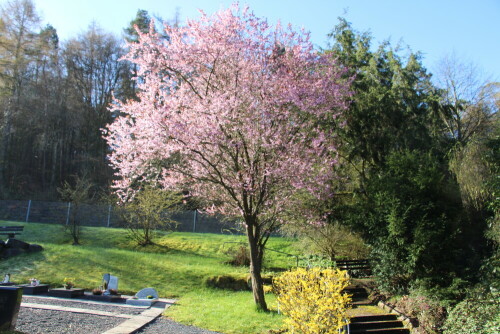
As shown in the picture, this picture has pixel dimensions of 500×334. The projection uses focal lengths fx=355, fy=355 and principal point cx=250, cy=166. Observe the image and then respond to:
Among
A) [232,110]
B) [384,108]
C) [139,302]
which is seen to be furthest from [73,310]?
[384,108]

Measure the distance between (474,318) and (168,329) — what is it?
6082 mm

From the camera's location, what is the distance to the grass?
8.41 metres

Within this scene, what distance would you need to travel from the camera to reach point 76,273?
1188 cm

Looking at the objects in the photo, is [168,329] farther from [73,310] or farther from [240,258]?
[240,258]

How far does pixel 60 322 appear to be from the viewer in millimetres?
7164

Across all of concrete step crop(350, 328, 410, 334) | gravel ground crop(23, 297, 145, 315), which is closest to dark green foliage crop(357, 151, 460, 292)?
concrete step crop(350, 328, 410, 334)

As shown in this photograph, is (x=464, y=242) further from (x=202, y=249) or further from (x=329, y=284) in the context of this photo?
(x=202, y=249)

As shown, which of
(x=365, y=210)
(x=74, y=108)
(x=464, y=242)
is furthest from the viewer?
(x=74, y=108)

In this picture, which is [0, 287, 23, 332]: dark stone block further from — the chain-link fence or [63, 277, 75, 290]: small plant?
the chain-link fence

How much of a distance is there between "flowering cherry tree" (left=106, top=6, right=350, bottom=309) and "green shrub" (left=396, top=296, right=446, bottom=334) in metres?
3.60

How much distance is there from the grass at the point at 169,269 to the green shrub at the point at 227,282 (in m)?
0.29

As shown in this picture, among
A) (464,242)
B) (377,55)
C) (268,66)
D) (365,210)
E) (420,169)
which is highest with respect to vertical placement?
(377,55)

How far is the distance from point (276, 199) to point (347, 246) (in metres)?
5.92

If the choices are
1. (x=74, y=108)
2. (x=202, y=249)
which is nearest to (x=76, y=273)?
(x=202, y=249)
